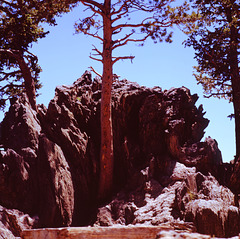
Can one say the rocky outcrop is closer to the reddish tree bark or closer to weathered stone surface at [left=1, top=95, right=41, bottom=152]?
the reddish tree bark

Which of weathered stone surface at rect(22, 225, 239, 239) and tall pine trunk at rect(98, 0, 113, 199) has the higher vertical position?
tall pine trunk at rect(98, 0, 113, 199)

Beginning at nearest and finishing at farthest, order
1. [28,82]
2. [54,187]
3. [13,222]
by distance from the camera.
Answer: [13,222], [54,187], [28,82]

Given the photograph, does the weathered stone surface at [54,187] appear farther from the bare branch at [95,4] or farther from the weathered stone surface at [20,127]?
the bare branch at [95,4]

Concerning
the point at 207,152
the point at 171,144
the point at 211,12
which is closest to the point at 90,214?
Answer: the point at 171,144

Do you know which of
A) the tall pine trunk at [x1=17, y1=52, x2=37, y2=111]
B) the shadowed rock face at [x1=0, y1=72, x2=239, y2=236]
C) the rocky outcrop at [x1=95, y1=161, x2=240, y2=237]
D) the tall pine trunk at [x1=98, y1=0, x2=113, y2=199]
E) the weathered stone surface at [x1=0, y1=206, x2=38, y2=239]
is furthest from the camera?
the tall pine trunk at [x1=17, y1=52, x2=37, y2=111]

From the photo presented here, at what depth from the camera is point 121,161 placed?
58.2ft

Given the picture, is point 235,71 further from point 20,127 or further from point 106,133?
point 20,127

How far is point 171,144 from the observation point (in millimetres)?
16500

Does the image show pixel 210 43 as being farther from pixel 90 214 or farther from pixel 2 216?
pixel 2 216

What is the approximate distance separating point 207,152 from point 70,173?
652 cm

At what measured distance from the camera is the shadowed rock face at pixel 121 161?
14219 millimetres

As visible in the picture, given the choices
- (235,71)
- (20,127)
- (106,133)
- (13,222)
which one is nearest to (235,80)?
(235,71)

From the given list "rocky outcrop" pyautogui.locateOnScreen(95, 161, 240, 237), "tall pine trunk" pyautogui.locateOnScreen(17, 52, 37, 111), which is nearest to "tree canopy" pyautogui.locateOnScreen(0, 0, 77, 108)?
"tall pine trunk" pyautogui.locateOnScreen(17, 52, 37, 111)

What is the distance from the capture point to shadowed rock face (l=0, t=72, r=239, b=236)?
46.6ft
